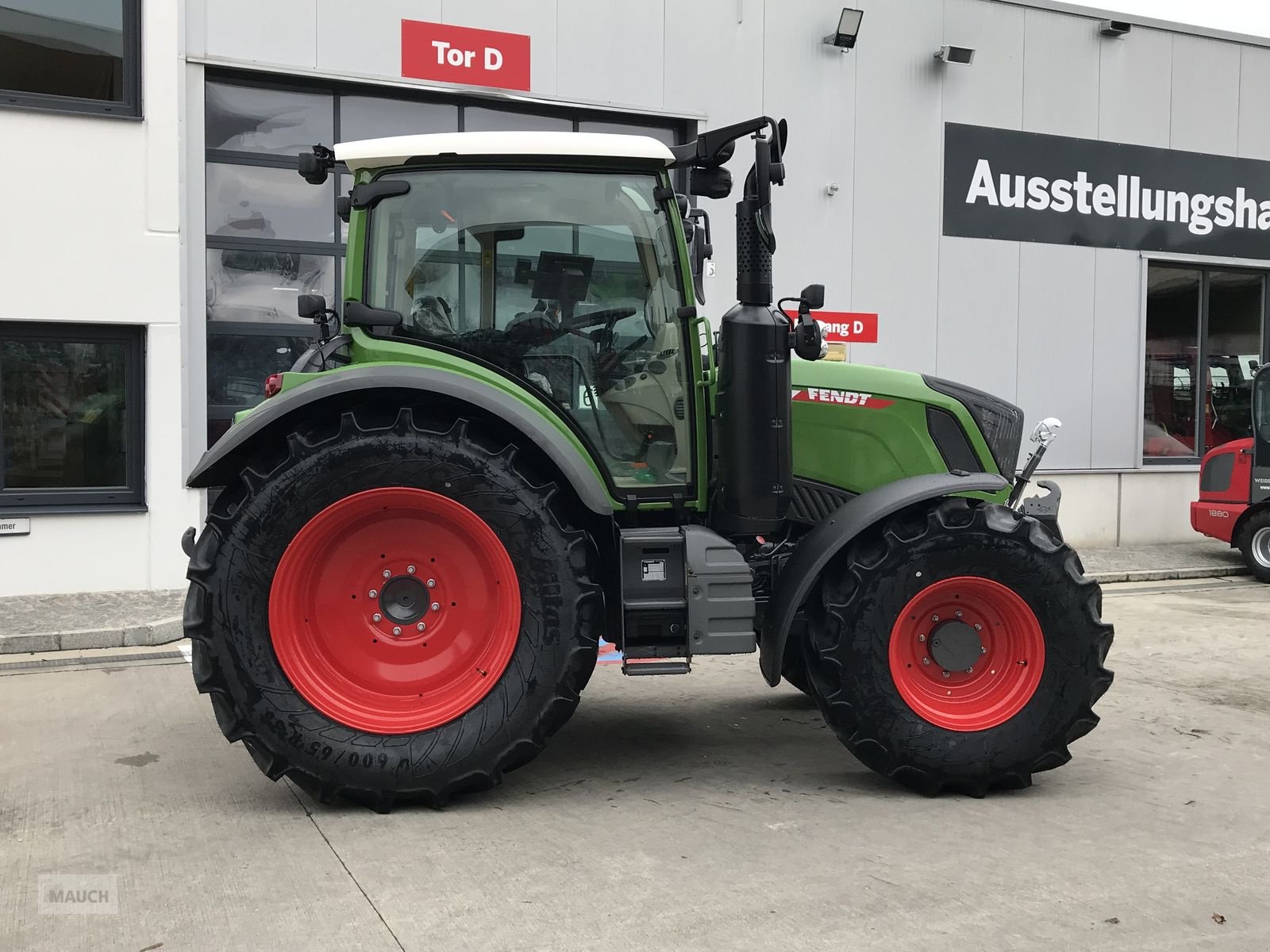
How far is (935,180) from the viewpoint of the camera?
41.9 ft

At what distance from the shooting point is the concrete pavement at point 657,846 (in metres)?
3.31

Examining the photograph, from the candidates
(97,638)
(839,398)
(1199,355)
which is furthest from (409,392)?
(1199,355)

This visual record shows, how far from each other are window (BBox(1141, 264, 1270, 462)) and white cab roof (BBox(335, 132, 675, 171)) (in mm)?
11390

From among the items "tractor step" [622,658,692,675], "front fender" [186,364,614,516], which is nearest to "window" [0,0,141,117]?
"front fender" [186,364,614,516]

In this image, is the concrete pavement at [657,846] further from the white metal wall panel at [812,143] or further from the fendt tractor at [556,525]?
the white metal wall panel at [812,143]

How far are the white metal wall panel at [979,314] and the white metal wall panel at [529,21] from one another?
15.8ft

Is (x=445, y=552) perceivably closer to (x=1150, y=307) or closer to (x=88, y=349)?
(x=88, y=349)

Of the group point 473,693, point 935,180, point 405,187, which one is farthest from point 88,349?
point 935,180

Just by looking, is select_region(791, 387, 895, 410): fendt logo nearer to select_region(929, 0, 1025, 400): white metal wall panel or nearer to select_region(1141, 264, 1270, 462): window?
select_region(929, 0, 1025, 400): white metal wall panel

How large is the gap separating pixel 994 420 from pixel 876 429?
0.58 metres

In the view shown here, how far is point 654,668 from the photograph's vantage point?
4.48 metres

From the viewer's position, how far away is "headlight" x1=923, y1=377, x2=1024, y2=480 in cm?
511

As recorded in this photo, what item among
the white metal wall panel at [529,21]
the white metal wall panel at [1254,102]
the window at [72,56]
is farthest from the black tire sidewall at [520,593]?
the white metal wall panel at [1254,102]

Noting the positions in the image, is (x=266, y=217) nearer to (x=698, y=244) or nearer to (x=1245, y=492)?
(x=698, y=244)
